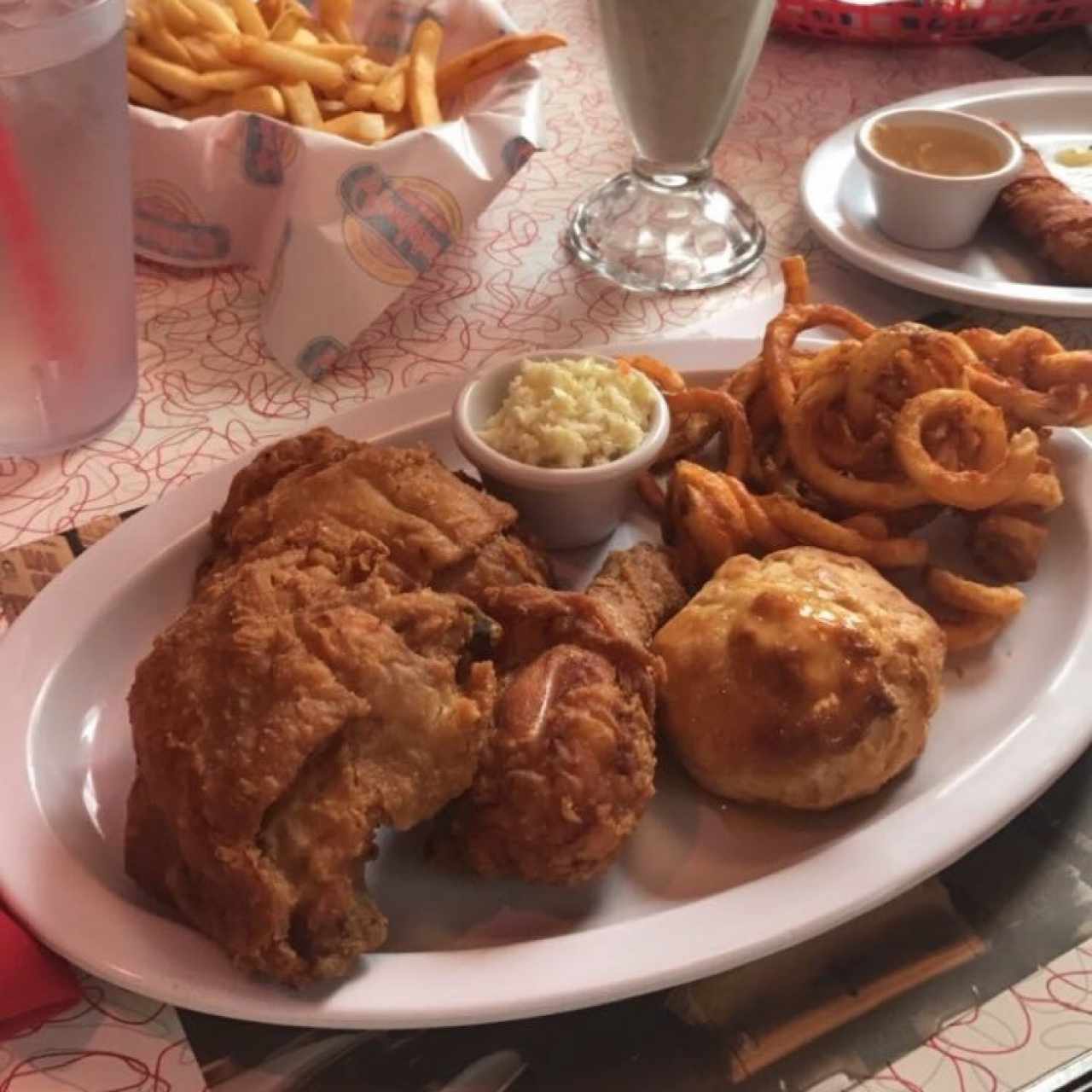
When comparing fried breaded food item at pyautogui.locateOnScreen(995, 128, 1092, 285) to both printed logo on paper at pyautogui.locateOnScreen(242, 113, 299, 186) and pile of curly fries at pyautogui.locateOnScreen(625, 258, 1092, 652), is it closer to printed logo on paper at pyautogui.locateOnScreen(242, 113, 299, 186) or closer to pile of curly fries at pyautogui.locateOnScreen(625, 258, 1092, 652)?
pile of curly fries at pyautogui.locateOnScreen(625, 258, 1092, 652)

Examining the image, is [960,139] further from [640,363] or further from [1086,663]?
[1086,663]

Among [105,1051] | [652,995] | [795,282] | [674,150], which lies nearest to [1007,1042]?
[652,995]

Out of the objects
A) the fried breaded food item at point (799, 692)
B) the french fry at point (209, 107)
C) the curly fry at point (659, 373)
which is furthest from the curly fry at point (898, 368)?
the french fry at point (209, 107)

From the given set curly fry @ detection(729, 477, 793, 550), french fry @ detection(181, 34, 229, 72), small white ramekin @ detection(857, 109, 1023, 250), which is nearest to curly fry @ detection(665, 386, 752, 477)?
curly fry @ detection(729, 477, 793, 550)

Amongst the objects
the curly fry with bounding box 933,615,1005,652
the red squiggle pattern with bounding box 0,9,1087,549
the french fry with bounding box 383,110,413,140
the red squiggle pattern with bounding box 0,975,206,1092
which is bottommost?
the red squiggle pattern with bounding box 0,9,1087,549

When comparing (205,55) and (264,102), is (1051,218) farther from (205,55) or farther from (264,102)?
(205,55)

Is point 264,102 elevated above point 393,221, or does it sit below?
above

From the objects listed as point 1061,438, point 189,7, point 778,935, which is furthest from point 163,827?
point 189,7
